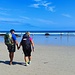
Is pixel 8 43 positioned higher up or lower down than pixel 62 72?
higher up

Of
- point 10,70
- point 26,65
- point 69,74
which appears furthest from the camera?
point 26,65

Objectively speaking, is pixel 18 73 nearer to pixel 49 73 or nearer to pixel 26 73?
pixel 26 73

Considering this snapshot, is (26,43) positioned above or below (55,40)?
above

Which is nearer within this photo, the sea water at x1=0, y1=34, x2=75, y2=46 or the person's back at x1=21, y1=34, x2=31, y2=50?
the person's back at x1=21, y1=34, x2=31, y2=50

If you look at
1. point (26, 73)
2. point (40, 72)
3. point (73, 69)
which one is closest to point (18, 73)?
point (26, 73)

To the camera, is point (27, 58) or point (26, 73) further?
point (27, 58)

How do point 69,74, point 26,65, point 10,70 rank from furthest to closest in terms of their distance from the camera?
point 26,65 < point 10,70 < point 69,74

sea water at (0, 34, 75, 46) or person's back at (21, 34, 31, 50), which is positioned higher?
person's back at (21, 34, 31, 50)

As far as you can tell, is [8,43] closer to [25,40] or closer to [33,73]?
[25,40]

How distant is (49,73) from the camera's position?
31.4 ft

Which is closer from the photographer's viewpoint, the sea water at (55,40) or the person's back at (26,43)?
the person's back at (26,43)

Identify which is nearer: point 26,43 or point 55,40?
point 26,43

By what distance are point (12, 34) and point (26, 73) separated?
2743 millimetres

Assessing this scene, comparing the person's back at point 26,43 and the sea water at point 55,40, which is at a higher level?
the person's back at point 26,43
